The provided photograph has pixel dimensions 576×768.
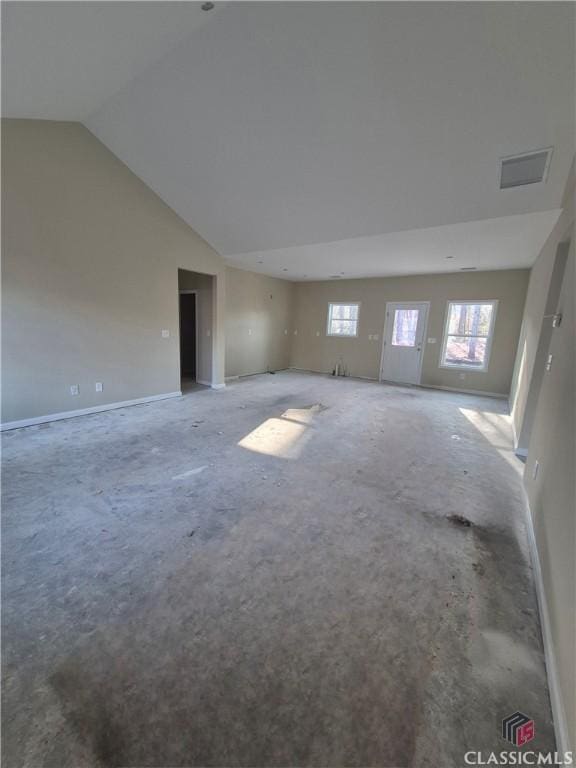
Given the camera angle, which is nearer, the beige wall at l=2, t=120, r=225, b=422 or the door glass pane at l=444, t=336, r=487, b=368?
the beige wall at l=2, t=120, r=225, b=422

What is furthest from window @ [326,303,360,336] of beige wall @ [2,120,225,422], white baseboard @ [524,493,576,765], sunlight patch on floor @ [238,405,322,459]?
white baseboard @ [524,493,576,765]

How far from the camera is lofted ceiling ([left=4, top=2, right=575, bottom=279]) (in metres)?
2.19

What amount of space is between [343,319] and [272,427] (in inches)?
202

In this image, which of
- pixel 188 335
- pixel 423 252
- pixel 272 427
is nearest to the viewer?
pixel 272 427

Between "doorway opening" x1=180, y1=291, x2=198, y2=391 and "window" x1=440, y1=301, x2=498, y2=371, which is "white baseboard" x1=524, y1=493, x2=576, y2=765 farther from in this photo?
"doorway opening" x1=180, y1=291, x2=198, y2=391

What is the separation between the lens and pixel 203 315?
21.4 ft

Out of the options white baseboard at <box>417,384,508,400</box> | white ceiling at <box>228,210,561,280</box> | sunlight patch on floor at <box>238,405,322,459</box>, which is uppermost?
white ceiling at <box>228,210,561,280</box>

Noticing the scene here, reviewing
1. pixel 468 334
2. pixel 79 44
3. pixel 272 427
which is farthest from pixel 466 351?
pixel 79 44

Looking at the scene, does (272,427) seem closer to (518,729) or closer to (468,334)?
(518,729)

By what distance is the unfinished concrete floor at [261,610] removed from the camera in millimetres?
1118

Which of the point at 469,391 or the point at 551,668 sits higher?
the point at 469,391

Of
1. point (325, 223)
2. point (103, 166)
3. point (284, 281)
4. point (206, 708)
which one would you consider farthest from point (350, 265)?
point (206, 708)

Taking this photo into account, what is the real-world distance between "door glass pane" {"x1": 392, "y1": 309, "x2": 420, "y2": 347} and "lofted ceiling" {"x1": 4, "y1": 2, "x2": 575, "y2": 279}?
9.48 ft

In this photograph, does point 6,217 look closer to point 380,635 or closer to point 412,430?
point 380,635
